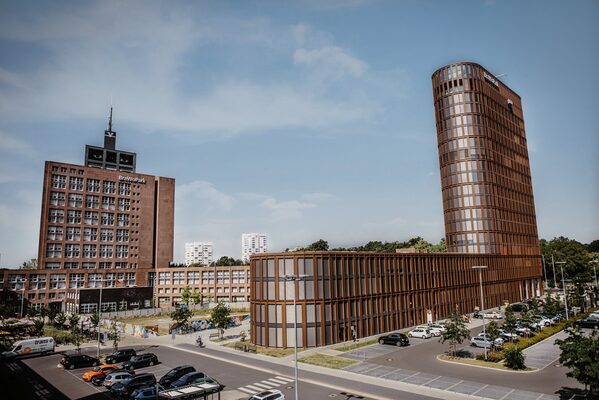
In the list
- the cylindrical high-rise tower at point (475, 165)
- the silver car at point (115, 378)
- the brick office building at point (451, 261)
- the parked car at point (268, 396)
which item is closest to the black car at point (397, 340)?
the brick office building at point (451, 261)

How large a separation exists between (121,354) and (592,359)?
51541 millimetres

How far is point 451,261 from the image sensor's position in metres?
83.7

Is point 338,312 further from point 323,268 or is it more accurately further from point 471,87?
point 471,87

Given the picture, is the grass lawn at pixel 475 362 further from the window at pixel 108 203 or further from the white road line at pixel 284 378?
the window at pixel 108 203

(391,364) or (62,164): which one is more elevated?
(62,164)

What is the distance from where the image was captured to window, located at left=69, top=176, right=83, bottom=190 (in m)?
128

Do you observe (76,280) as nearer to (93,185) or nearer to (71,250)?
Answer: (71,250)

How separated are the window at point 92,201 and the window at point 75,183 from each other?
384cm

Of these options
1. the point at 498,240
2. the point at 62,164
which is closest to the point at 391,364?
the point at 498,240

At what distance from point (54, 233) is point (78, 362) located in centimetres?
8824

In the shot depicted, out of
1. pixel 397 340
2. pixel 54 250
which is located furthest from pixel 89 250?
pixel 397 340

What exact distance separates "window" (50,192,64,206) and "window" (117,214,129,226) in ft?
58.8

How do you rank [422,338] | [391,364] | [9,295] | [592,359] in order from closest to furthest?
1. [592,359]
2. [391,364]
3. [422,338]
4. [9,295]

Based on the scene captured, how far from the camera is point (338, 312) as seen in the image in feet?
193
